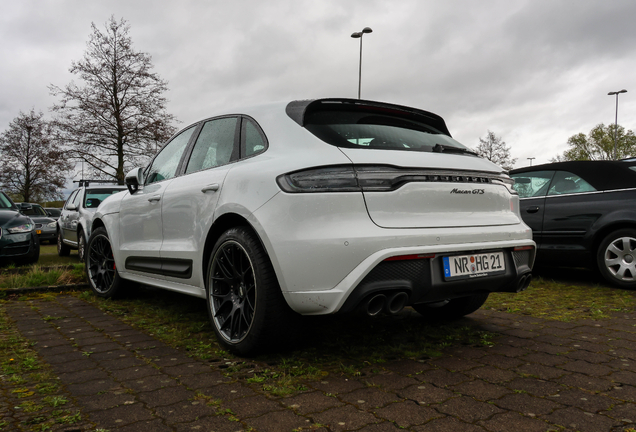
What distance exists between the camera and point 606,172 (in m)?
6.06

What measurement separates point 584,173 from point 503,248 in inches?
146

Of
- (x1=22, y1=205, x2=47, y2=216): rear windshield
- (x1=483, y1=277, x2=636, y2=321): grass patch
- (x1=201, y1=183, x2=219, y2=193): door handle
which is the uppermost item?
(x1=201, y1=183, x2=219, y2=193): door handle

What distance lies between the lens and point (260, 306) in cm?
308

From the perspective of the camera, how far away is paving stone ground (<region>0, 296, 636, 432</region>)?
2.35 meters

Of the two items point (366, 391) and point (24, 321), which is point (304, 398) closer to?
point (366, 391)

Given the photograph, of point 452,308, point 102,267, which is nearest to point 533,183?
point 452,308

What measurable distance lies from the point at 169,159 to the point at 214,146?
941 millimetres

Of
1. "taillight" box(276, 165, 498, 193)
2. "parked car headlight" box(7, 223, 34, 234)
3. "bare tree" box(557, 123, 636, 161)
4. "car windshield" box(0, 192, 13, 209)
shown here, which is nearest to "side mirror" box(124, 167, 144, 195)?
"taillight" box(276, 165, 498, 193)

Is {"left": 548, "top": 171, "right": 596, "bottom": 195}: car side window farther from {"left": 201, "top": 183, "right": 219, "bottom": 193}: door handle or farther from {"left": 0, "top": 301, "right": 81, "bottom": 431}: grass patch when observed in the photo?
{"left": 0, "top": 301, "right": 81, "bottom": 431}: grass patch

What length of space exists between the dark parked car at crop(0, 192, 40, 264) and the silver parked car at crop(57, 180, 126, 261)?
959 millimetres

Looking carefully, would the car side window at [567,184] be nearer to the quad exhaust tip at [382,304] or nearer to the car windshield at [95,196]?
the quad exhaust tip at [382,304]

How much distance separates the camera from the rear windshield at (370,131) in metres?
3.16

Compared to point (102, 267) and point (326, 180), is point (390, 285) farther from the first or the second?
point (102, 267)

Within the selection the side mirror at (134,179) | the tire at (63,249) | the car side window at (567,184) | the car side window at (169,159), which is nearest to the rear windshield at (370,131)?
the car side window at (169,159)
